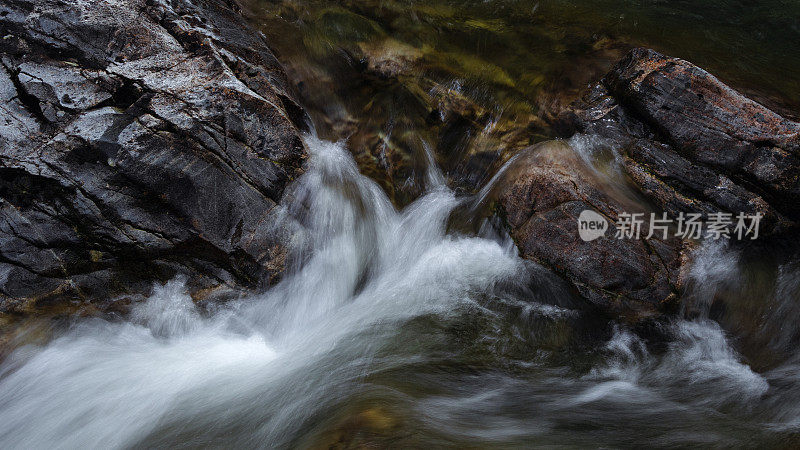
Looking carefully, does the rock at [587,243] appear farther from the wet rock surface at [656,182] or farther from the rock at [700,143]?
the rock at [700,143]

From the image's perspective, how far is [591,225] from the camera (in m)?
4.93

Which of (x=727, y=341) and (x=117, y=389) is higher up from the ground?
(x=727, y=341)

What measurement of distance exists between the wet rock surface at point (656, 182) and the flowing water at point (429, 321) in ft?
0.84

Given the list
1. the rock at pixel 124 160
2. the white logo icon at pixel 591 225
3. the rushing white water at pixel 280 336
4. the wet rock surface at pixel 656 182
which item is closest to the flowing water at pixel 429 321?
the rushing white water at pixel 280 336

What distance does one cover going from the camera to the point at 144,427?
388 cm

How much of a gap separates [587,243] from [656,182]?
1256mm

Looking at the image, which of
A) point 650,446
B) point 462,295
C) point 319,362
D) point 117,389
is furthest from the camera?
point 462,295

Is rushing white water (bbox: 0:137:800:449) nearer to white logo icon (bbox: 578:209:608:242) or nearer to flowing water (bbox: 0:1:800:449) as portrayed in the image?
flowing water (bbox: 0:1:800:449)

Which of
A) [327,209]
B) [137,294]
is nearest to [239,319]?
[137,294]

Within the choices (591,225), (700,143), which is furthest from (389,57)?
(700,143)

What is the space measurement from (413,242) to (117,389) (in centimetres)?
364

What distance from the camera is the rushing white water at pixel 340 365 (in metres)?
3.82

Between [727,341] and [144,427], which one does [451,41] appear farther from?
[144,427]

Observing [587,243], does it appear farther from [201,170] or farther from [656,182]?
[201,170]
